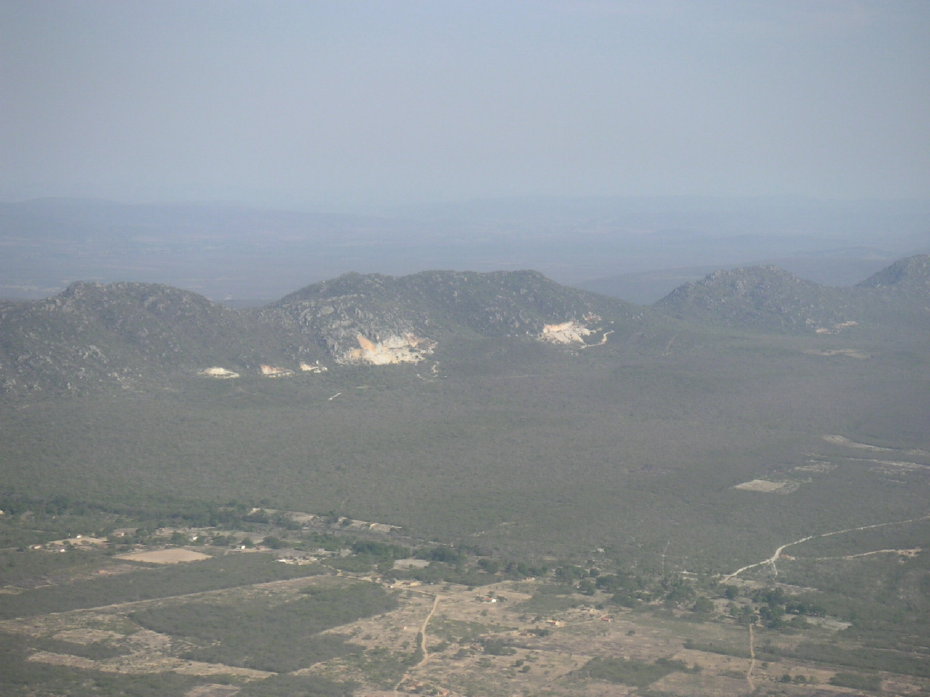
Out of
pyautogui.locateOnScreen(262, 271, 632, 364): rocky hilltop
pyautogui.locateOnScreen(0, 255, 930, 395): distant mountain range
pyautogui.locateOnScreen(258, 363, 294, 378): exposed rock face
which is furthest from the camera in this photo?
pyautogui.locateOnScreen(262, 271, 632, 364): rocky hilltop

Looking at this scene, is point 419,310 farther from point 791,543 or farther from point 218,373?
point 791,543

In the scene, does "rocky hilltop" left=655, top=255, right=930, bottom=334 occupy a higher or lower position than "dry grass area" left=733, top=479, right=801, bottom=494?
higher

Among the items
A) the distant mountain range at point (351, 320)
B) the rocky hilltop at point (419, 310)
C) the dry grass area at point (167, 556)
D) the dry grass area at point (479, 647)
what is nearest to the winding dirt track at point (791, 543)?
the dry grass area at point (479, 647)

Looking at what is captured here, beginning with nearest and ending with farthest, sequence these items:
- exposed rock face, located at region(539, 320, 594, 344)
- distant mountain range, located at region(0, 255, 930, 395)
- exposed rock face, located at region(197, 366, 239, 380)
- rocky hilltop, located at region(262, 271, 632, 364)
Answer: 1. distant mountain range, located at region(0, 255, 930, 395)
2. exposed rock face, located at region(197, 366, 239, 380)
3. rocky hilltop, located at region(262, 271, 632, 364)
4. exposed rock face, located at region(539, 320, 594, 344)

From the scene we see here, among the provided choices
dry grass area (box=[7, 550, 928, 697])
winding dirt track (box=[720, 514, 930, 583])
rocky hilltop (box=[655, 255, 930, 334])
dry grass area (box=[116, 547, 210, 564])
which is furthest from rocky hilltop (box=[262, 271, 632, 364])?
dry grass area (box=[7, 550, 928, 697])

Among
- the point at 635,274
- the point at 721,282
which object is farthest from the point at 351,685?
the point at 635,274

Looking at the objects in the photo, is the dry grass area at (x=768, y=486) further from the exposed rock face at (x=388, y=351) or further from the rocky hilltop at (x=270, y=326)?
the rocky hilltop at (x=270, y=326)

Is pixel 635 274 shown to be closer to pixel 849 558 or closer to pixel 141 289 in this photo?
pixel 141 289

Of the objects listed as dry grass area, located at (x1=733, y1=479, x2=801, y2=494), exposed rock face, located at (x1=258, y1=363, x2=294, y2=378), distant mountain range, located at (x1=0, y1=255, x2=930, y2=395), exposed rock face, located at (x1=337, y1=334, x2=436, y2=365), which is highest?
distant mountain range, located at (x1=0, y1=255, x2=930, y2=395)

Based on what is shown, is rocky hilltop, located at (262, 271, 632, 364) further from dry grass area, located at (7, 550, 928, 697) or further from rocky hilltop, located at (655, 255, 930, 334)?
dry grass area, located at (7, 550, 928, 697)
